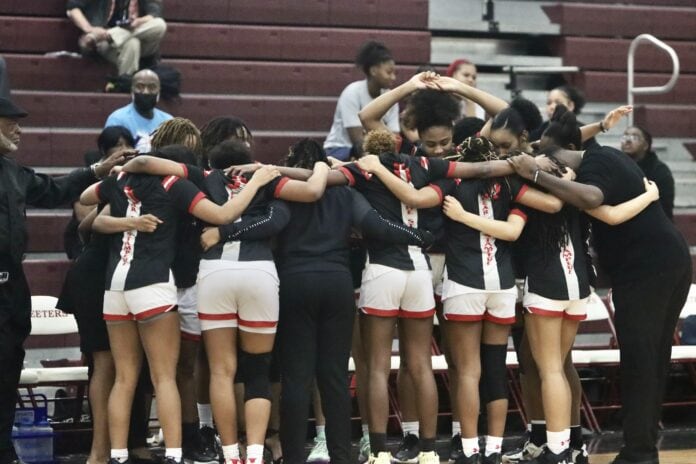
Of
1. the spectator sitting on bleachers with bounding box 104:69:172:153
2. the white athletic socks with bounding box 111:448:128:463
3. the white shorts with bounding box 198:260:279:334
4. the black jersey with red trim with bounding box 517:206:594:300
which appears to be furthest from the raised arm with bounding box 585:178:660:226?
the spectator sitting on bleachers with bounding box 104:69:172:153

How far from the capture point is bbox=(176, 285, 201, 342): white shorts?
21.0ft

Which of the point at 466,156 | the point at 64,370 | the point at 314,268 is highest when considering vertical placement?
the point at 466,156

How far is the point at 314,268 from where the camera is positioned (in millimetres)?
6074

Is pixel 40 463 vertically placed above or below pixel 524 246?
below

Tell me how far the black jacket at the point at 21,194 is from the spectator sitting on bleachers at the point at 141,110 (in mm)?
1305

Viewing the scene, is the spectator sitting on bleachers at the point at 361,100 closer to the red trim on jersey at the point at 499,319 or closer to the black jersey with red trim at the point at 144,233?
the red trim on jersey at the point at 499,319

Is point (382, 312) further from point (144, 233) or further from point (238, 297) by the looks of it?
point (144, 233)

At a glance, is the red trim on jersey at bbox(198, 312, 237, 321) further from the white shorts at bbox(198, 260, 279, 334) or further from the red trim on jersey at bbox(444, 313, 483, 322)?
the red trim on jersey at bbox(444, 313, 483, 322)

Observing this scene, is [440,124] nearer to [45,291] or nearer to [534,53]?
[45,291]

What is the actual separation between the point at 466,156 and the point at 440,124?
0.83 ft

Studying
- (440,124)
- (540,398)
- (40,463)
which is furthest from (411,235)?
(40,463)

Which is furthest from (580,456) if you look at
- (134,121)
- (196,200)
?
(134,121)

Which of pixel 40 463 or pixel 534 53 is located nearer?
pixel 40 463

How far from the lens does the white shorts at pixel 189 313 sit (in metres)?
6.40
